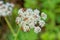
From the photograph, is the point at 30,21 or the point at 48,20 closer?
the point at 30,21

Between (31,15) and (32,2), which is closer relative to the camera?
(31,15)

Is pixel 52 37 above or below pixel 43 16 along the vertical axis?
below

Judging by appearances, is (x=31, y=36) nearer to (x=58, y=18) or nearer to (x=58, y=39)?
(x=58, y=39)

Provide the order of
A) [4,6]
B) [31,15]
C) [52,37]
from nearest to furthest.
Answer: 1. [31,15]
2. [4,6]
3. [52,37]

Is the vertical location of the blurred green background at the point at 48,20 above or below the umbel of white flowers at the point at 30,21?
below

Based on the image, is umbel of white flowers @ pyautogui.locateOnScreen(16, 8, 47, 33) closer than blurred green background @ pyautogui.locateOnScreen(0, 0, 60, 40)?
Yes

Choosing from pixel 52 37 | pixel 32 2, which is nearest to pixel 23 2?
pixel 32 2

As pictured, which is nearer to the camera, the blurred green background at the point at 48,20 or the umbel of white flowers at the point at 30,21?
the umbel of white flowers at the point at 30,21

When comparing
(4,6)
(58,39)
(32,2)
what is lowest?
(58,39)

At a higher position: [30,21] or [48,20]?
[30,21]

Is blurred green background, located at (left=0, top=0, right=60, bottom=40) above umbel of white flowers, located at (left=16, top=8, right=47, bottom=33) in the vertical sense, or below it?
below

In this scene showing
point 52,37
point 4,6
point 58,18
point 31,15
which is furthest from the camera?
point 58,18
